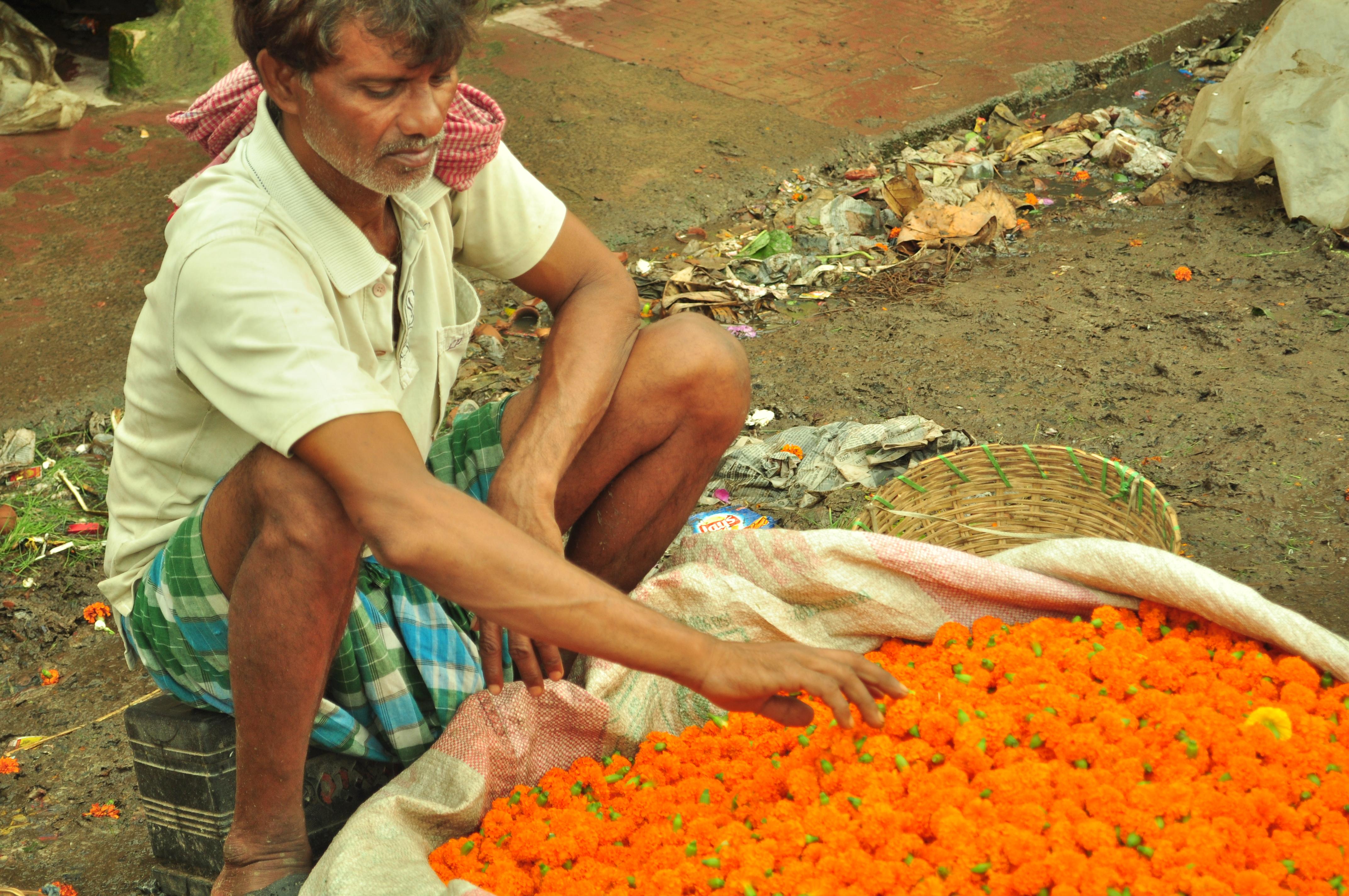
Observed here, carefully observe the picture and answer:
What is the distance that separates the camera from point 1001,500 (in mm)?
2594

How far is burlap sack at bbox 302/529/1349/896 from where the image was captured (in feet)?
6.31

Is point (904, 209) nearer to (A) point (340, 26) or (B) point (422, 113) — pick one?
(B) point (422, 113)

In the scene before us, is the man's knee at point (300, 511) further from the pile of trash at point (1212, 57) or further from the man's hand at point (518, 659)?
the pile of trash at point (1212, 57)

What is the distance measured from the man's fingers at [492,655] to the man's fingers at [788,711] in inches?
21.2

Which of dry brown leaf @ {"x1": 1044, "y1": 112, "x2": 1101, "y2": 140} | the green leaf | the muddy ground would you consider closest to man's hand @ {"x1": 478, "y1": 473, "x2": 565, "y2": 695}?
the muddy ground

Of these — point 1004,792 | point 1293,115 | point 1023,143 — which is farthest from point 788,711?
point 1023,143

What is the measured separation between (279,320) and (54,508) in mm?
1961

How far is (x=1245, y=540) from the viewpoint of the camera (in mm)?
2711

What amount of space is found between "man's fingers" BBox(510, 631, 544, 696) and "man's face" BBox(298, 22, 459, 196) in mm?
777

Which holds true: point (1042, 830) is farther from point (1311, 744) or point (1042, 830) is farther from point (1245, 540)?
point (1245, 540)

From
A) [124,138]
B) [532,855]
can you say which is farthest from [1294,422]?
[124,138]

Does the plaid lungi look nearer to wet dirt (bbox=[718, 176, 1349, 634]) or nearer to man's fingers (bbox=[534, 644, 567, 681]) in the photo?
man's fingers (bbox=[534, 644, 567, 681])

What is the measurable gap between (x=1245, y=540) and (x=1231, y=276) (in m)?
1.56

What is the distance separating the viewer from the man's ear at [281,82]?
5.88 ft
